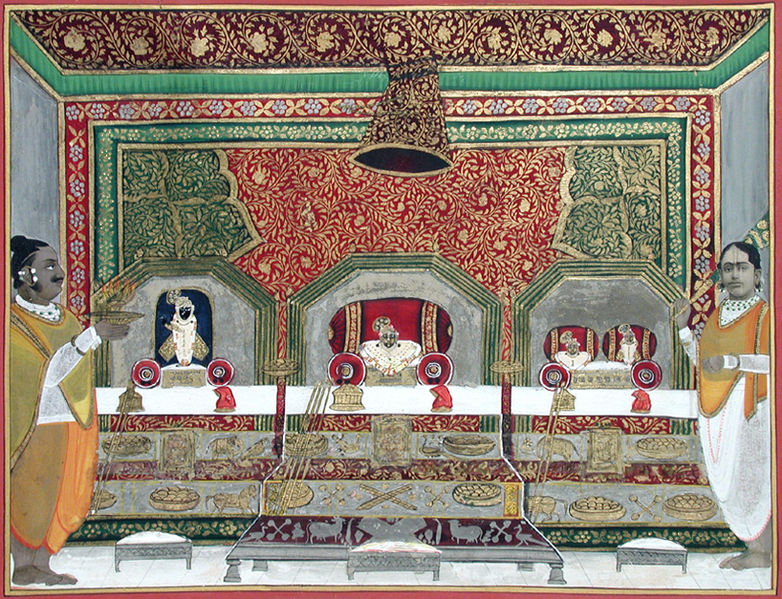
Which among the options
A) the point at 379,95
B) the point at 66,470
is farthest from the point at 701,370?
the point at 66,470

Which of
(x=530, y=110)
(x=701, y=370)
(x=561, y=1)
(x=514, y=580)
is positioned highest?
(x=561, y=1)

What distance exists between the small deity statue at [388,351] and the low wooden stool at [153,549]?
1.53 metres

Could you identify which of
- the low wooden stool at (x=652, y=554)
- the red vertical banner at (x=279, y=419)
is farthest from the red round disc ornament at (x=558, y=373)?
the red vertical banner at (x=279, y=419)

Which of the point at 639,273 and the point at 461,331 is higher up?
the point at 639,273

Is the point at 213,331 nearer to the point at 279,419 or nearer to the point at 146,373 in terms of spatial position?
the point at 146,373

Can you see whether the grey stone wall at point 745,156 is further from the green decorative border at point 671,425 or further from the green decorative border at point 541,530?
the green decorative border at point 541,530

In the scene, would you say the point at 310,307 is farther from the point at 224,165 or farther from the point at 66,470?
the point at 66,470

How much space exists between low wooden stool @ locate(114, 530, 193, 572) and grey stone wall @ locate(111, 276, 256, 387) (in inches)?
37.3

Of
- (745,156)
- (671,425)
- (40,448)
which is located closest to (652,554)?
(671,425)

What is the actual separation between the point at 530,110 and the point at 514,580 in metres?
2.80

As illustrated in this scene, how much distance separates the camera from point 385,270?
5594 mm

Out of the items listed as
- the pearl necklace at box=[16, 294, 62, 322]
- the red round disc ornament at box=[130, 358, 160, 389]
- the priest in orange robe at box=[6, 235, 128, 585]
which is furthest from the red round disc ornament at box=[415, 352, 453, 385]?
the pearl necklace at box=[16, 294, 62, 322]

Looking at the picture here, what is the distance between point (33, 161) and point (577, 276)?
10.9 ft

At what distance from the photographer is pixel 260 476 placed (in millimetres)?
5527
